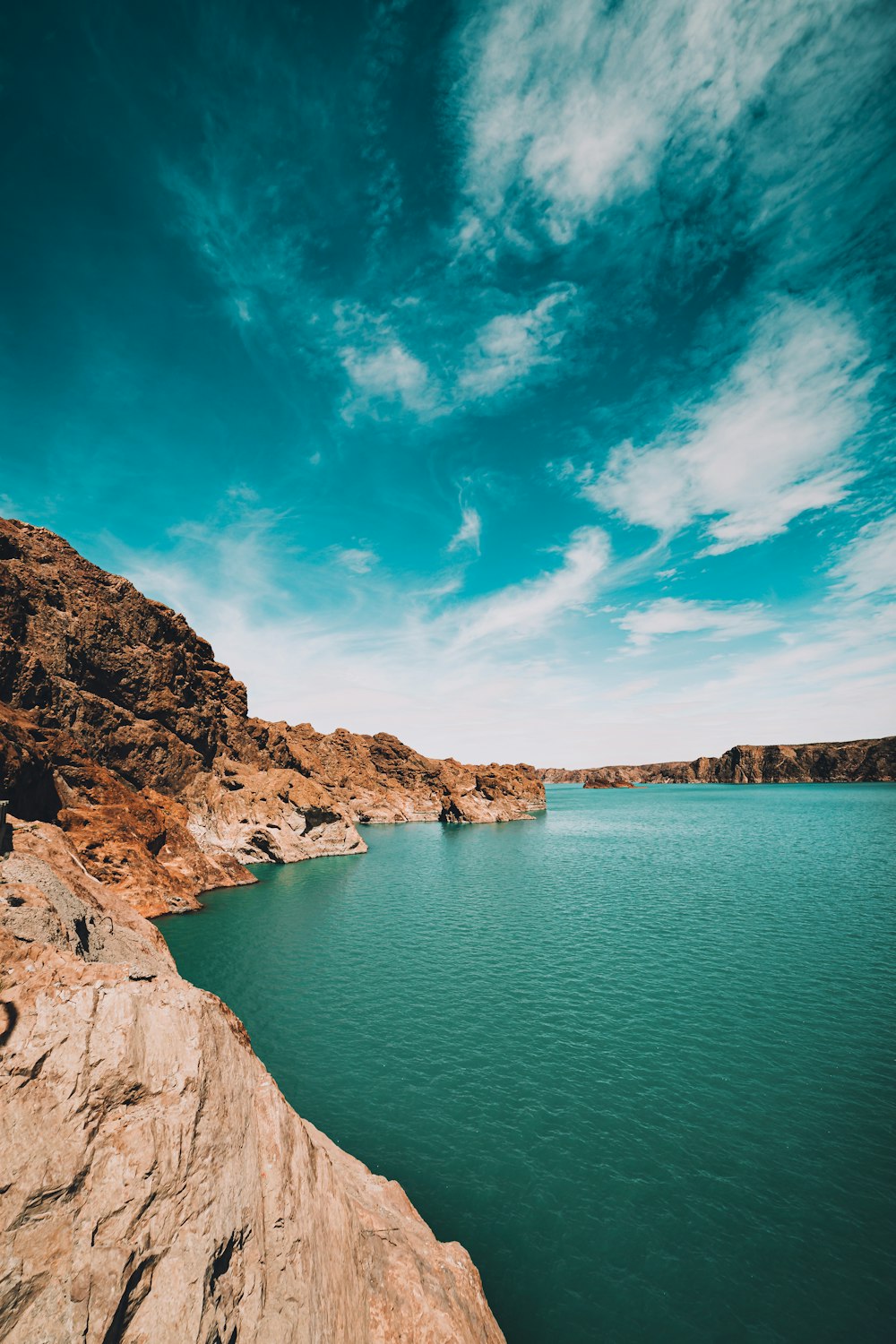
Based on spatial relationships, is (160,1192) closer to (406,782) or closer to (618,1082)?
(618,1082)

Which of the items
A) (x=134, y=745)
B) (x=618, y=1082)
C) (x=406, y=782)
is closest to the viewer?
(x=618, y=1082)

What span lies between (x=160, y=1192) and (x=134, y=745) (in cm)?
6279

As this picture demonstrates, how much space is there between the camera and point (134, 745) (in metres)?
60.2

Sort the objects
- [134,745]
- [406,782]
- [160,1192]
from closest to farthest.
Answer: [160,1192] → [134,745] → [406,782]

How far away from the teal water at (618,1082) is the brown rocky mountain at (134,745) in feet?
29.6

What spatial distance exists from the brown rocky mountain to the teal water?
9025mm

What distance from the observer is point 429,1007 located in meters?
25.9

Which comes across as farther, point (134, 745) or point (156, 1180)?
point (134, 745)

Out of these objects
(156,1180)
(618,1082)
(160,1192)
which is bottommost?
(618,1082)

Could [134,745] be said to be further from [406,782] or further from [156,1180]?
[406,782]

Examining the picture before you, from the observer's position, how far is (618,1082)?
19297 millimetres

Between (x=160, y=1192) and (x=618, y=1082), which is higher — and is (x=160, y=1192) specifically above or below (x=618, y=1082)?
above

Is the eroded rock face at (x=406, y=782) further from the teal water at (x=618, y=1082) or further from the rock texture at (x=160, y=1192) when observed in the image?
the rock texture at (x=160, y=1192)

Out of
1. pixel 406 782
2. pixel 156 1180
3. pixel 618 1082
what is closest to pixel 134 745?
pixel 618 1082
